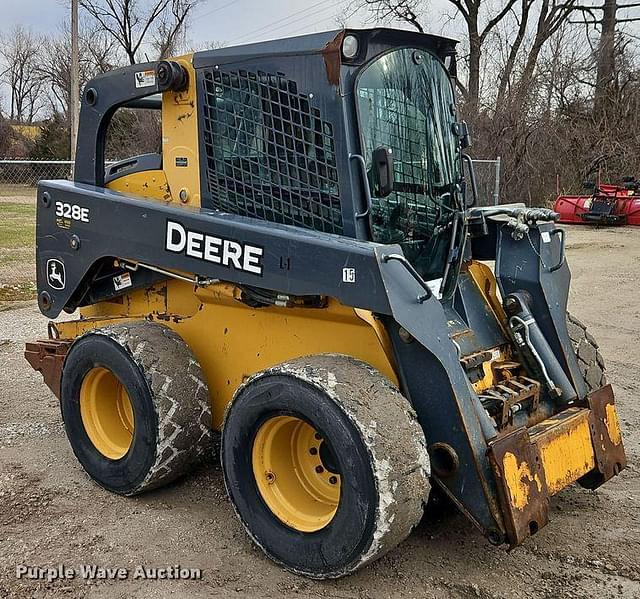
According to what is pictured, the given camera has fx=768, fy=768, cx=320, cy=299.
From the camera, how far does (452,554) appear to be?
11.0ft

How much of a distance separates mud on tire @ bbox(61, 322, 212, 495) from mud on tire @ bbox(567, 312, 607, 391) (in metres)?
1.96

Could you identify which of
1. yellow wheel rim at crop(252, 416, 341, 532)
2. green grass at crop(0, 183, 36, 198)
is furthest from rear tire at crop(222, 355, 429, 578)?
green grass at crop(0, 183, 36, 198)

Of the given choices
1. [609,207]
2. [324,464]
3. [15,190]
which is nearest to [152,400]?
[324,464]

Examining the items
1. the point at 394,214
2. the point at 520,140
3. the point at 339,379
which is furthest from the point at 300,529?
the point at 520,140

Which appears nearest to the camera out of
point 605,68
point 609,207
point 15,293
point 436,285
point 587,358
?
point 436,285

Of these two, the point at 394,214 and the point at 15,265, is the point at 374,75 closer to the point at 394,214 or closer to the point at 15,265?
the point at 394,214

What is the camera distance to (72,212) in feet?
14.0

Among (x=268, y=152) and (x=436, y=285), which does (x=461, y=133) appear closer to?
(x=436, y=285)

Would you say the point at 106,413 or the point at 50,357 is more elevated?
the point at 50,357

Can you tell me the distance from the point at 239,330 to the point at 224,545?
40.4 inches

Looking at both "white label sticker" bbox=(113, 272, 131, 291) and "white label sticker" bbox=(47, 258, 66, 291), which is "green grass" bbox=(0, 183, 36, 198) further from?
"white label sticker" bbox=(113, 272, 131, 291)

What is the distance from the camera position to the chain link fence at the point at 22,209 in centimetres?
1014

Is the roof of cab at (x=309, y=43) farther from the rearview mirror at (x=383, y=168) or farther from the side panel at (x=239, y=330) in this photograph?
the side panel at (x=239, y=330)

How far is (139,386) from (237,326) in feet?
1.83
